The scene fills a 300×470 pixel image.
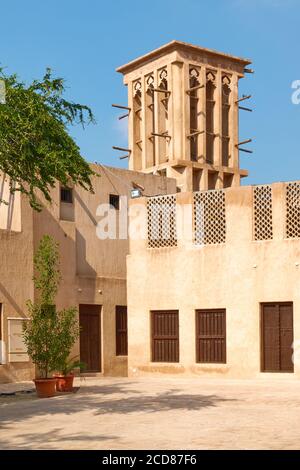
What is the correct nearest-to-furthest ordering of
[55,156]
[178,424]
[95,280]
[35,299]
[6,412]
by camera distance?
1. [178,424]
2. [55,156]
3. [6,412]
4. [35,299]
5. [95,280]

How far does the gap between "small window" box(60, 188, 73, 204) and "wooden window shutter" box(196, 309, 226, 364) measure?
5.81m

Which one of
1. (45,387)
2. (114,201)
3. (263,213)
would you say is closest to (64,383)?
(45,387)

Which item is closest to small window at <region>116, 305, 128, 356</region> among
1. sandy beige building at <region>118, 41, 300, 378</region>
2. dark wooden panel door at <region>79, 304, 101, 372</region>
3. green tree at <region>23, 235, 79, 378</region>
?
dark wooden panel door at <region>79, 304, 101, 372</region>

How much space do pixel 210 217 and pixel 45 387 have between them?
24.6 ft

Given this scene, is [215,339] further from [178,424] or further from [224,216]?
[178,424]

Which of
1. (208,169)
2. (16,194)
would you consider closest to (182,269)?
(16,194)

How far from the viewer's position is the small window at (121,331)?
1010 inches

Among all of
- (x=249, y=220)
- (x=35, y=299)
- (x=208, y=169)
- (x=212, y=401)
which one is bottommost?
(x=212, y=401)

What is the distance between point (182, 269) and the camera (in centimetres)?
2272

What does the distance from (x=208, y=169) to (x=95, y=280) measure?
11.8m

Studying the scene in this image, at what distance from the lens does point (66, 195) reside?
82.0 feet

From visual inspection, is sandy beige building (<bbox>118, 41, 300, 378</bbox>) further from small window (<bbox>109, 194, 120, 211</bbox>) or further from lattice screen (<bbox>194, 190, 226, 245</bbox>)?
small window (<bbox>109, 194, 120, 211</bbox>)

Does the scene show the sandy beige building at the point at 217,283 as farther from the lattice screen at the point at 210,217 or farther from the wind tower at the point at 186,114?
the wind tower at the point at 186,114
